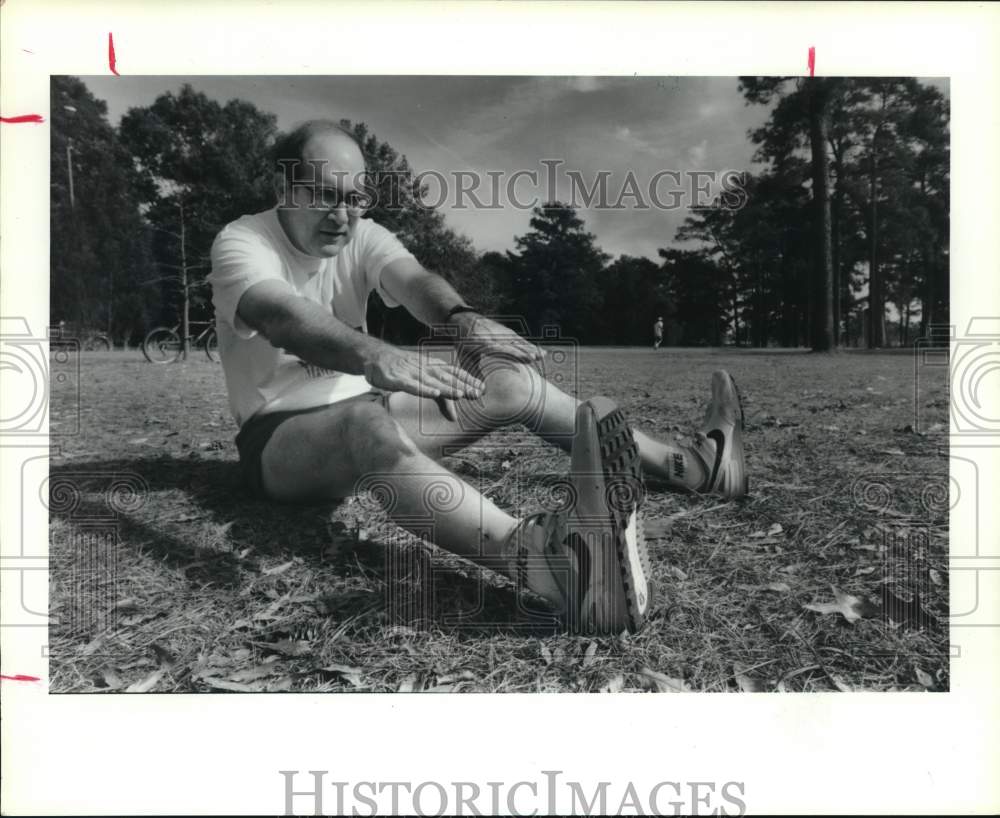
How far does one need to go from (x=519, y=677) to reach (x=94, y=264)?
159 centimetres

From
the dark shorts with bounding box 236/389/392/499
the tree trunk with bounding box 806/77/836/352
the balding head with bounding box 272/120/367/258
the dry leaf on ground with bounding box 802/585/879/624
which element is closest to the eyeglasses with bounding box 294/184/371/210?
the balding head with bounding box 272/120/367/258

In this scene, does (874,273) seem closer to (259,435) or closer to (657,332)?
(657,332)

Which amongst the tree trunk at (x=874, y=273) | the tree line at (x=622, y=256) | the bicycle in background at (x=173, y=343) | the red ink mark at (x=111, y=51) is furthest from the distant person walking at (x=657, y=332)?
the red ink mark at (x=111, y=51)

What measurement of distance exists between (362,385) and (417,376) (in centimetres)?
17

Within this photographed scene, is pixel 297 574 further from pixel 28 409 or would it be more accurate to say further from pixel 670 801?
pixel 670 801

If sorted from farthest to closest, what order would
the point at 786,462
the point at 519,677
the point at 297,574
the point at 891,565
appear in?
the point at 786,462 < the point at 891,565 < the point at 297,574 < the point at 519,677

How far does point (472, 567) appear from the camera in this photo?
1.55 m

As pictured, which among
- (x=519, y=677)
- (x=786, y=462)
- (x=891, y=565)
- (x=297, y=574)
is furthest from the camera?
(x=786, y=462)

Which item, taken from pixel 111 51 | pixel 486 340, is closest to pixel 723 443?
pixel 486 340

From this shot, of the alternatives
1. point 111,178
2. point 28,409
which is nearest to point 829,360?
point 111,178

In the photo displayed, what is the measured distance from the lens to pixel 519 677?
1.43 metres

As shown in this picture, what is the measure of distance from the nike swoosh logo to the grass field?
64mm

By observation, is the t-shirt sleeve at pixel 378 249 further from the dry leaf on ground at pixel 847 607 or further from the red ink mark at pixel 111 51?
the dry leaf on ground at pixel 847 607

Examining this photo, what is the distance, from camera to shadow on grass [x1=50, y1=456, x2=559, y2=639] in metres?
1.52
